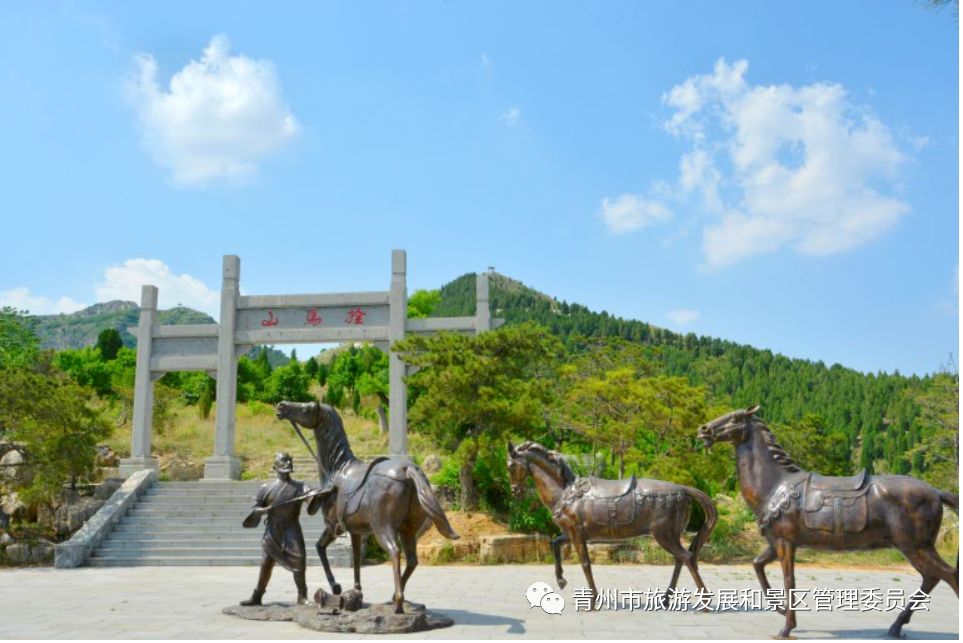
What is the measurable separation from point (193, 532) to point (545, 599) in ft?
30.7

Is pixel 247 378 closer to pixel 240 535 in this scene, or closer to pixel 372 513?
pixel 240 535

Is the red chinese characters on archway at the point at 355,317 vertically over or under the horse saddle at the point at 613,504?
over

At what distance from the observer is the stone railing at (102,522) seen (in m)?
13.4

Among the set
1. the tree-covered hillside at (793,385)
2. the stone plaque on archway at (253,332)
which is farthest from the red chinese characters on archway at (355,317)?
the tree-covered hillside at (793,385)

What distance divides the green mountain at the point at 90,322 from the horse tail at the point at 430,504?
11257 centimetres

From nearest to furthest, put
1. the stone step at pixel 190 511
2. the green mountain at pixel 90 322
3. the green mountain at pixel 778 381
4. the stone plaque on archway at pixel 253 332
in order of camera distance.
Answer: the stone step at pixel 190 511, the stone plaque on archway at pixel 253 332, the green mountain at pixel 778 381, the green mountain at pixel 90 322

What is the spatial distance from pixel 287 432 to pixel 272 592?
20.4 metres

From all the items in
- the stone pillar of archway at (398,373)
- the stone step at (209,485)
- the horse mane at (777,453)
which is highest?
the stone pillar of archway at (398,373)

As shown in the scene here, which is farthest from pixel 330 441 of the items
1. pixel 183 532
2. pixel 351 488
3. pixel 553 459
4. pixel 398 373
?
pixel 398 373

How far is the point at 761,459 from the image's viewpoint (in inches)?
264

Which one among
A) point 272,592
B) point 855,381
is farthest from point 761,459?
point 855,381

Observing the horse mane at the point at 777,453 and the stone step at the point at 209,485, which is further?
the stone step at the point at 209,485

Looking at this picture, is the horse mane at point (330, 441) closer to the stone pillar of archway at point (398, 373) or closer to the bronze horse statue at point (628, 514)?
the bronze horse statue at point (628, 514)

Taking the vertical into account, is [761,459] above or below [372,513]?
above
